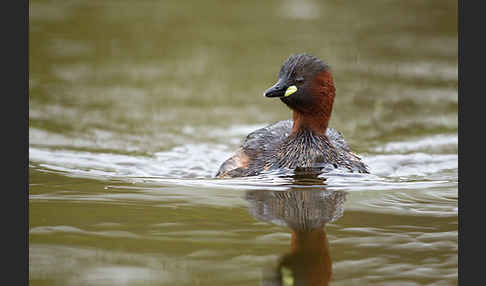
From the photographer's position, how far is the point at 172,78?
13.0 m

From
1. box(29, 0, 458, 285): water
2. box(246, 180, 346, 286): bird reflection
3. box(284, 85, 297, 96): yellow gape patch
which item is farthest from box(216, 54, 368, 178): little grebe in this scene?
box(246, 180, 346, 286): bird reflection

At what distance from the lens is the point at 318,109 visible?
7750 millimetres

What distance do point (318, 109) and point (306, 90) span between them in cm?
29

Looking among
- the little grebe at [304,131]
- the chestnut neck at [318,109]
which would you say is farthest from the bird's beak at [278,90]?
the chestnut neck at [318,109]

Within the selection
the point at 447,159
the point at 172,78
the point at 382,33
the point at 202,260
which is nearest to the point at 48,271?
the point at 202,260

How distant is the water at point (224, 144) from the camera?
4.71 metres

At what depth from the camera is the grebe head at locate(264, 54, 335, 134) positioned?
7.56 m

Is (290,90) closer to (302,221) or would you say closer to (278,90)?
(278,90)

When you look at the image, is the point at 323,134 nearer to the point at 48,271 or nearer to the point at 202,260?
the point at 202,260

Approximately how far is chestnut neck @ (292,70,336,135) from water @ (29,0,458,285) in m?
0.84

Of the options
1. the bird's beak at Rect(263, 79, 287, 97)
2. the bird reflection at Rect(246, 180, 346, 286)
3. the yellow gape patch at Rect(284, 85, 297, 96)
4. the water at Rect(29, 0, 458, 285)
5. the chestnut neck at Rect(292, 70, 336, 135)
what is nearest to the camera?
the bird reflection at Rect(246, 180, 346, 286)

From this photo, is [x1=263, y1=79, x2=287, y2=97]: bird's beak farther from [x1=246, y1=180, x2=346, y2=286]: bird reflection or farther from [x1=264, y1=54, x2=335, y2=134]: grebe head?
[x1=246, y1=180, x2=346, y2=286]: bird reflection

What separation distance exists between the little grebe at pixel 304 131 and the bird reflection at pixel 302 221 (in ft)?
2.57

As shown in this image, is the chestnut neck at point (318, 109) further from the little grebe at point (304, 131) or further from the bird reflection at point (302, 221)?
the bird reflection at point (302, 221)
